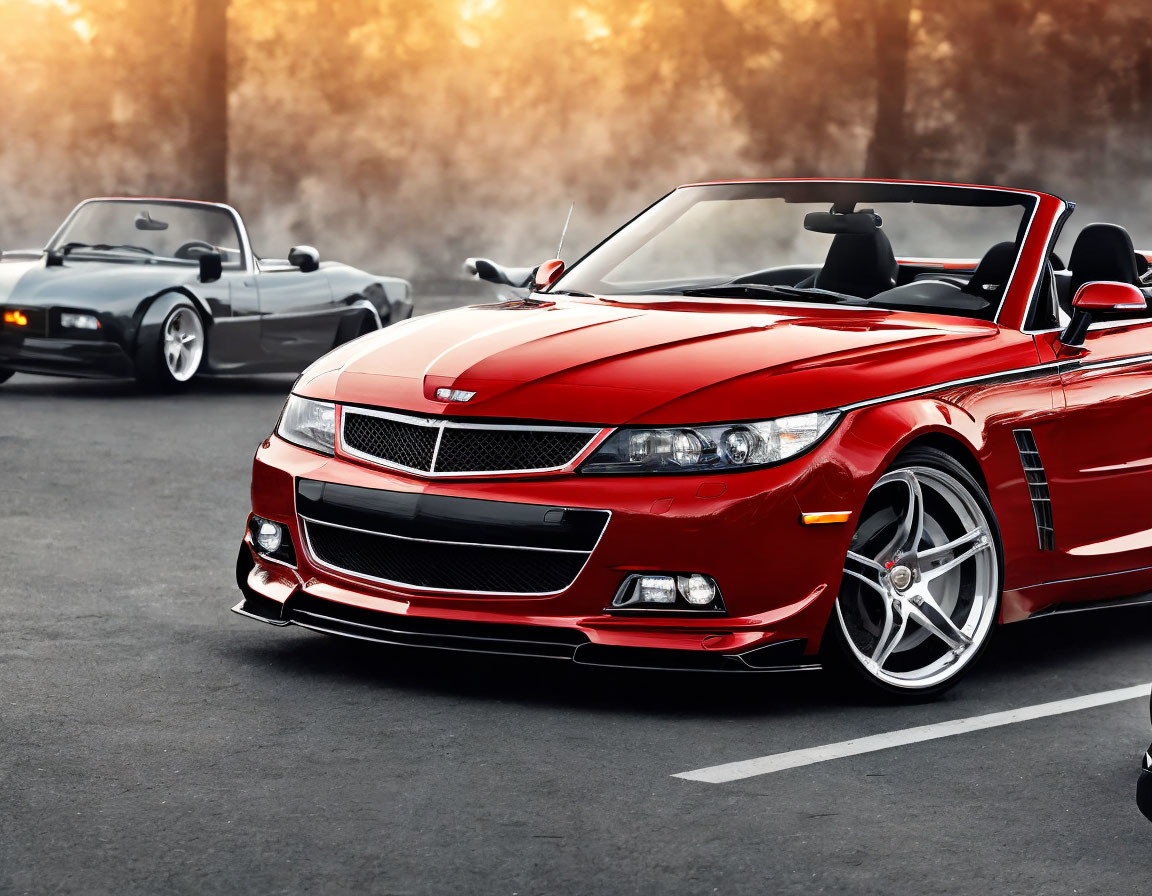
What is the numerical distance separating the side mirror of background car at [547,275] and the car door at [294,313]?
782cm

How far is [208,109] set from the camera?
25.7 m

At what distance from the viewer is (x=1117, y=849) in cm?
408

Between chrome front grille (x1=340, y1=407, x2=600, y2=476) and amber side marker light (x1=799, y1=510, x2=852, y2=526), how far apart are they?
589 mm

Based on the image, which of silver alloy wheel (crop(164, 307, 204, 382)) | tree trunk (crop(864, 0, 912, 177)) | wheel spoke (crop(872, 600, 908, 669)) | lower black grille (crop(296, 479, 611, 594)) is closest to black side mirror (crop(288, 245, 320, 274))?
silver alloy wheel (crop(164, 307, 204, 382))

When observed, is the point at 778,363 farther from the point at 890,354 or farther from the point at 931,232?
the point at 931,232

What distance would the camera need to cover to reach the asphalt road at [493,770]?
152 inches

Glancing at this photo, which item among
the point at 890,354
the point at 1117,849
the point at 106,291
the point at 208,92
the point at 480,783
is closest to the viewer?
the point at 1117,849

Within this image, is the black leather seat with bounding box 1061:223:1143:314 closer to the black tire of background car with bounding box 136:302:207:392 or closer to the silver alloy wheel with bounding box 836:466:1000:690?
the silver alloy wheel with bounding box 836:466:1000:690

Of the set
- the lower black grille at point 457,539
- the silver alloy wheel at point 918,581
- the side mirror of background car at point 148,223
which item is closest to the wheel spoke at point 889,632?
the silver alloy wheel at point 918,581

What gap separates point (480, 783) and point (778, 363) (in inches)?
Answer: 58.8

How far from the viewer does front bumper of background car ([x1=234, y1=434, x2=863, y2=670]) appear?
504 cm

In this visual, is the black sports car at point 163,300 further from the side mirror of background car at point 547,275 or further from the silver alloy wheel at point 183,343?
the side mirror of background car at point 547,275

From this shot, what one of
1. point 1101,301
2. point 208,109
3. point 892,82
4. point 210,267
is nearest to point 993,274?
point 1101,301

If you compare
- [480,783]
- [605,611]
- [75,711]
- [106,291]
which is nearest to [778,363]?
[605,611]
